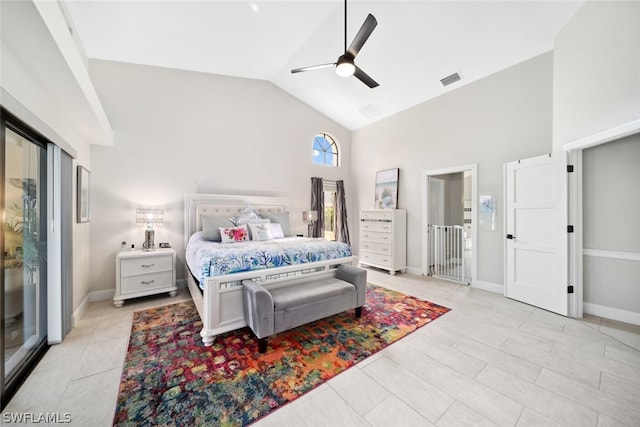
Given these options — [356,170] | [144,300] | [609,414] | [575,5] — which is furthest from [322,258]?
[575,5]

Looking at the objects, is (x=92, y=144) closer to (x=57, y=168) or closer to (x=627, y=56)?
(x=57, y=168)

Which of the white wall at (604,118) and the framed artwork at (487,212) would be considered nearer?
the white wall at (604,118)

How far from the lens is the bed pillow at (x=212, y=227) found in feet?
12.5

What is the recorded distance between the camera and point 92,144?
3586 mm

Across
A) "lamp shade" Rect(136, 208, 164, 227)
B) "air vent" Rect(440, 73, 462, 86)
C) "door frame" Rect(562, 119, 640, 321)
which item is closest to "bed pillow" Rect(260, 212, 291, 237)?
"lamp shade" Rect(136, 208, 164, 227)

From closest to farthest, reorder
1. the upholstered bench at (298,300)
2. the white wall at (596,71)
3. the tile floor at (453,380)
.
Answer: the tile floor at (453,380)
the upholstered bench at (298,300)
the white wall at (596,71)

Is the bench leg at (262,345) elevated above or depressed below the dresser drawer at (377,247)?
below

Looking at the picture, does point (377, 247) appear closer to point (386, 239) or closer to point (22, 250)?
point (386, 239)

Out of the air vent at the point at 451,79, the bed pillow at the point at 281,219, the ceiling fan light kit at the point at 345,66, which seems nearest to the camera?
the ceiling fan light kit at the point at 345,66

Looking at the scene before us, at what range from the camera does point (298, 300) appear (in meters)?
2.40

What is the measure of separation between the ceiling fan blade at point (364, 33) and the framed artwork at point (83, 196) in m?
3.70

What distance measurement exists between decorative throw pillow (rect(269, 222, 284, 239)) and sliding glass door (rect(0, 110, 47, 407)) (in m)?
2.67

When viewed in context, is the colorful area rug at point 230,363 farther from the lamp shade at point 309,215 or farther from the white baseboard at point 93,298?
the lamp shade at point 309,215

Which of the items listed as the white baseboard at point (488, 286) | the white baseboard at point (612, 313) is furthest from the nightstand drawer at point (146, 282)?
the white baseboard at point (612, 313)
